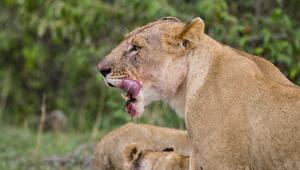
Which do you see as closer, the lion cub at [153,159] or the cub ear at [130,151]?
the lion cub at [153,159]

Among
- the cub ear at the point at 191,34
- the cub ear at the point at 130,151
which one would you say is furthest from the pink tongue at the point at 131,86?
the cub ear at the point at 130,151

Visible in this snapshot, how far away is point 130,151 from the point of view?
613cm

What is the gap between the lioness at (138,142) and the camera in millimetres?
6449

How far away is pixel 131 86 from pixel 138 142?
4.43ft

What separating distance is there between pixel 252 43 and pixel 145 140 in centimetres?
329

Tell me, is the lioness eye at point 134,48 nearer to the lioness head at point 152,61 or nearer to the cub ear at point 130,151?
the lioness head at point 152,61

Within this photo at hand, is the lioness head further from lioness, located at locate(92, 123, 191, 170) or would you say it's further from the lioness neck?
lioness, located at locate(92, 123, 191, 170)

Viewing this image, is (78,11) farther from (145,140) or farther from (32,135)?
(145,140)

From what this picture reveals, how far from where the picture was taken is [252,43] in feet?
31.2

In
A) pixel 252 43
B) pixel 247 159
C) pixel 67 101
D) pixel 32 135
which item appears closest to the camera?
pixel 247 159

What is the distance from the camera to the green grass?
810cm

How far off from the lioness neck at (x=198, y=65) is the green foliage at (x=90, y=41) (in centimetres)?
334

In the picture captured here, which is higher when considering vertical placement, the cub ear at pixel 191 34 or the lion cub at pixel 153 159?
the cub ear at pixel 191 34

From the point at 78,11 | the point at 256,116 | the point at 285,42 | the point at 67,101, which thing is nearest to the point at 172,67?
the point at 256,116
